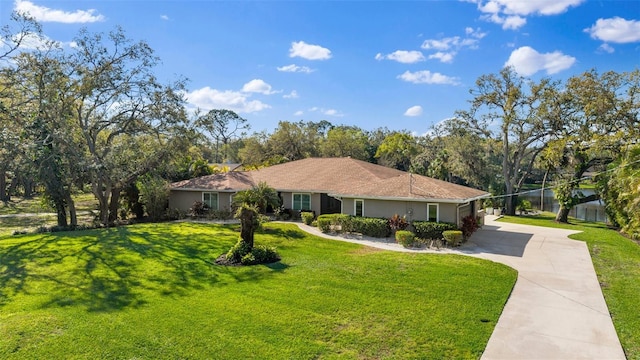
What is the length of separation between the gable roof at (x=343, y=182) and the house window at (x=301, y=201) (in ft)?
2.16

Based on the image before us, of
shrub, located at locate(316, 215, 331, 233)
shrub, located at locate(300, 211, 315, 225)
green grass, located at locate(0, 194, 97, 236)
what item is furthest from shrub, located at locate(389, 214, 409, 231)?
green grass, located at locate(0, 194, 97, 236)

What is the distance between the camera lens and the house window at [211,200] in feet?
90.8

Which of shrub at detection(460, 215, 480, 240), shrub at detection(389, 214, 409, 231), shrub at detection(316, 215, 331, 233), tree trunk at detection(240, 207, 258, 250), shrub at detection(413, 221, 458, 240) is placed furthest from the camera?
shrub at detection(316, 215, 331, 233)

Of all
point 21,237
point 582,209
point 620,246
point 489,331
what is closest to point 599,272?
point 620,246

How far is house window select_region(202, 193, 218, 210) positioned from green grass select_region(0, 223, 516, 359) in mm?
10747

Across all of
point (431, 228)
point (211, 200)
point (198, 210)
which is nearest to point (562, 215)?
point (431, 228)

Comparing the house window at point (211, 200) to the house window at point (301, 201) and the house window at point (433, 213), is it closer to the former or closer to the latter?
the house window at point (301, 201)

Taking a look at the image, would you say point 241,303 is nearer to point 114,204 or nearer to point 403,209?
point 403,209

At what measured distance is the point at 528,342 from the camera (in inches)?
329

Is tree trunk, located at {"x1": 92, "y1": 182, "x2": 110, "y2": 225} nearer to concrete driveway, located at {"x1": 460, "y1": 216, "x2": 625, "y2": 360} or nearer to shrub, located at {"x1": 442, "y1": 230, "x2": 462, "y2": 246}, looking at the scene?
shrub, located at {"x1": 442, "y1": 230, "x2": 462, "y2": 246}

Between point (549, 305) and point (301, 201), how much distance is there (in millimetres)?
17272

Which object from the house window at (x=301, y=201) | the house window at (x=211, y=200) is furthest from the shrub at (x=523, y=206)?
the house window at (x=211, y=200)

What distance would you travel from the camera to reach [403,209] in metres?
20.0

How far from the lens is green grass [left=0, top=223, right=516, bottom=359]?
26.2ft
